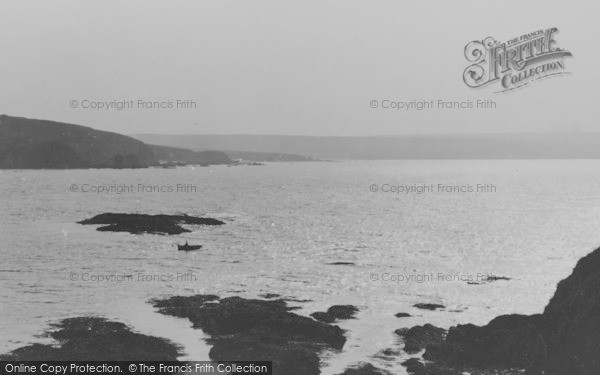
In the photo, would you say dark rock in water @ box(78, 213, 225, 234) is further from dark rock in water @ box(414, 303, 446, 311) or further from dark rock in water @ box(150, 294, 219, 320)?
dark rock in water @ box(414, 303, 446, 311)

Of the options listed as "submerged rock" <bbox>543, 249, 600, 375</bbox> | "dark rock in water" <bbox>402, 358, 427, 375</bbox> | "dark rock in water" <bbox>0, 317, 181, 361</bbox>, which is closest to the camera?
"submerged rock" <bbox>543, 249, 600, 375</bbox>

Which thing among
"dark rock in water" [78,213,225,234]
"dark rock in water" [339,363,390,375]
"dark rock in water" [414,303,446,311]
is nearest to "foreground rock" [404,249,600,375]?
"dark rock in water" [339,363,390,375]

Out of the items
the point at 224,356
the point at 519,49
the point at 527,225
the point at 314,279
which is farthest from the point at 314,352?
the point at 527,225

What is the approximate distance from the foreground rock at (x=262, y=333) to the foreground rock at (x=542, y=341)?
4.19m

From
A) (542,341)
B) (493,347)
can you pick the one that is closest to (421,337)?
(493,347)

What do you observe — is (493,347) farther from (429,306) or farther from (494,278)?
(494,278)

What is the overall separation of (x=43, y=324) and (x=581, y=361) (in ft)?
71.6

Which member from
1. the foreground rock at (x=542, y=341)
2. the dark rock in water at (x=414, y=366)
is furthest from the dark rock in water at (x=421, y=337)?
the dark rock in water at (x=414, y=366)

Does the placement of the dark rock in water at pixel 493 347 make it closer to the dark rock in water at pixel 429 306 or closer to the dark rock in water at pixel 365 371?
the dark rock in water at pixel 365 371

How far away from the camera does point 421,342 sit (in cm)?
2500

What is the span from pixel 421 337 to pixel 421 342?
0.43 metres

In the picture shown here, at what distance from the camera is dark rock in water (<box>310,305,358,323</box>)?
Result: 1150 inches

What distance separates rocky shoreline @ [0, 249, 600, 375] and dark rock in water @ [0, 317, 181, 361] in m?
0.04

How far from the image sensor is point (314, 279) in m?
40.3
